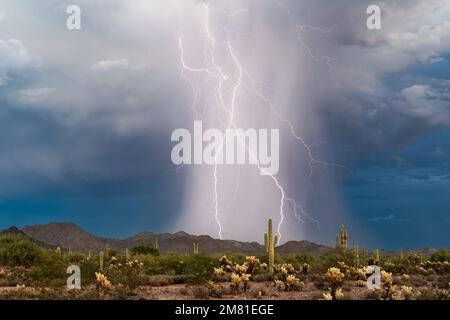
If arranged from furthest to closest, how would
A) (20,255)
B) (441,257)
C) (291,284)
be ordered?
(441,257), (20,255), (291,284)

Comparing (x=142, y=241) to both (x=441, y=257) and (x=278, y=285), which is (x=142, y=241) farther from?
(x=278, y=285)

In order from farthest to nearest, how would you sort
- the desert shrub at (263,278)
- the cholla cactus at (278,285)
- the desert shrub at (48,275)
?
the desert shrub at (48,275), the desert shrub at (263,278), the cholla cactus at (278,285)

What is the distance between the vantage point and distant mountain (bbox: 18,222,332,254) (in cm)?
8950

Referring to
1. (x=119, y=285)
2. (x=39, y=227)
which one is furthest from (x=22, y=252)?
(x=39, y=227)

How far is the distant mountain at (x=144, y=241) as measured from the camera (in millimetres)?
89500

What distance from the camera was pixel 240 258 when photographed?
35031mm

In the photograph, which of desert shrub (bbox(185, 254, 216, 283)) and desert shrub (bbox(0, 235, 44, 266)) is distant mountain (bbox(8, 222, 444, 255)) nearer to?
desert shrub (bbox(0, 235, 44, 266))

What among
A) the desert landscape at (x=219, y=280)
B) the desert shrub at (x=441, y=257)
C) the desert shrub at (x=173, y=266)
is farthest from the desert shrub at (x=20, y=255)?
the desert shrub at (x=441, y=257)

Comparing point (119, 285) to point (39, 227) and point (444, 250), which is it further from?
point (39, 227)

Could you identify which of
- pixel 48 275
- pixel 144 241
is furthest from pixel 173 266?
pixel 144 241

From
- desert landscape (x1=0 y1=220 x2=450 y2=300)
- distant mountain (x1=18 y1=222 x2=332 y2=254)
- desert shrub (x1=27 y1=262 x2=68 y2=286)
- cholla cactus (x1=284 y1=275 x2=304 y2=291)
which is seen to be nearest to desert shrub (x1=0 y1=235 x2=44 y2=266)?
desert landscape (x1=0 y1=220 x2=450 y2=300)

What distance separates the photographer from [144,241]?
318 feet

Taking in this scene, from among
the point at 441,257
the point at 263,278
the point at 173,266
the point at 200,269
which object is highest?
the point at 263,278

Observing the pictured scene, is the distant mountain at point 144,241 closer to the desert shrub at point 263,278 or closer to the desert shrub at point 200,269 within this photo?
the desert shrub at point 200,269
